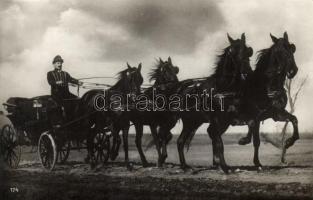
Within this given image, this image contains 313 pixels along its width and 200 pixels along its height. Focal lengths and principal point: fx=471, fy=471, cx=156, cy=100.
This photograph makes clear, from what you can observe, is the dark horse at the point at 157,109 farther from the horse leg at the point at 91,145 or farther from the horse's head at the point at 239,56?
the horse's head at the point at 239,56

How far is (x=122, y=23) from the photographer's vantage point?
8695mm

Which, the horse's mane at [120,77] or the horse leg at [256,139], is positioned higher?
the horse's mane at [120,77]

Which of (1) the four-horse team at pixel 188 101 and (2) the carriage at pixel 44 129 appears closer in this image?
(1) the four-horse team at pixel 188 101

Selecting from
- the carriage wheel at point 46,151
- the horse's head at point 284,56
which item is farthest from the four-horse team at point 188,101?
the carriage wheel at point 46,151

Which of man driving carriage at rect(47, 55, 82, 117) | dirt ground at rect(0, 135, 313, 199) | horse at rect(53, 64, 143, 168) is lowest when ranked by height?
dirt ground at rect(0, 135, 313, 199)

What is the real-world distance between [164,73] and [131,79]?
0.76 metres

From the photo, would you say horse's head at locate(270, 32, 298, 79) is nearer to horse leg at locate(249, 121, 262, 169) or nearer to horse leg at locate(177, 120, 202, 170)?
horse leg at locate(249, 121, 262, 169)

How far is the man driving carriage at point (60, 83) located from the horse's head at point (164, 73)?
1.54 metres

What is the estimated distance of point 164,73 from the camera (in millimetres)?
9273

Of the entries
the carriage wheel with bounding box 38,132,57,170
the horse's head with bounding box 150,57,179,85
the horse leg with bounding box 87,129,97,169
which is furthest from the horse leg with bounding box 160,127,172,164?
the carriage wheel with bounding box 38,132,57,170

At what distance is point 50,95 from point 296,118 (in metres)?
4.72

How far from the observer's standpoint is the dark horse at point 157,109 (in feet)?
29.9

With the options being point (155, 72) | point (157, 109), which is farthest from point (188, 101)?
point (155, 72)

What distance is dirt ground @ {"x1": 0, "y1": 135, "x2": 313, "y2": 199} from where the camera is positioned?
279 inches
